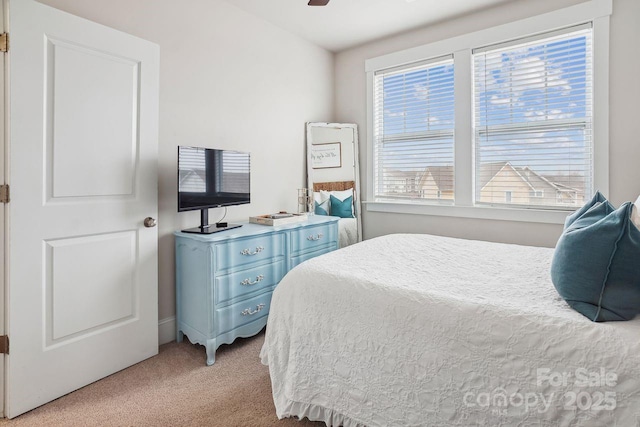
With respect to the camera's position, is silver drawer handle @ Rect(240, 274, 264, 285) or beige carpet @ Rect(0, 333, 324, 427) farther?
silver drawer handle @ Rect(240, 274, 264, 285)

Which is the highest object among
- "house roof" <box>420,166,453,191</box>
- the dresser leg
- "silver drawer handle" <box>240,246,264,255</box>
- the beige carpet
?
"house roof" <box>420,166,453,191</box>

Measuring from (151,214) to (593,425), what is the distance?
7.87 ft

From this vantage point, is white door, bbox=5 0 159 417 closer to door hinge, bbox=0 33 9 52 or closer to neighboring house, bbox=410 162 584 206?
door hinge, bbox=0 33 9 52

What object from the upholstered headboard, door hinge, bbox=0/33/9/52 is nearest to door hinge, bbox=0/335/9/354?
door hinge, bbox=0/33/9/52

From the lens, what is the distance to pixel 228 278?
2297 millimetres

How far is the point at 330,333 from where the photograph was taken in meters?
1.52

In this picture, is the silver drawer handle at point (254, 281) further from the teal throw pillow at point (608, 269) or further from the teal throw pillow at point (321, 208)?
the teal throw pillow at point (608, 269)

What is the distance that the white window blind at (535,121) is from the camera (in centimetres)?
272

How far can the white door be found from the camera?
1.73m

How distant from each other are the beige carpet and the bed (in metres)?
1.65

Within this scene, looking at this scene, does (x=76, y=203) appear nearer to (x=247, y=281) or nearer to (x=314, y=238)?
(x=247, y=281)

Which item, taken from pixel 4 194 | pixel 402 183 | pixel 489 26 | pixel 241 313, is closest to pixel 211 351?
pixel 241 313

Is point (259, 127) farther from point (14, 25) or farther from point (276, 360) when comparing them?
point (276, 360)

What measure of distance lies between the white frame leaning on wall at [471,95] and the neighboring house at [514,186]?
0.30ft
